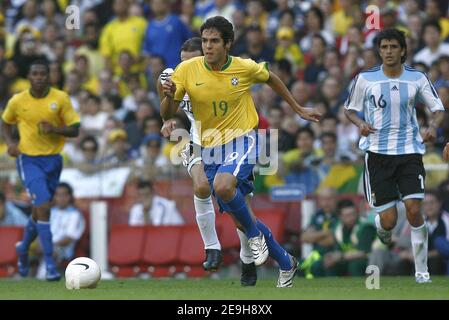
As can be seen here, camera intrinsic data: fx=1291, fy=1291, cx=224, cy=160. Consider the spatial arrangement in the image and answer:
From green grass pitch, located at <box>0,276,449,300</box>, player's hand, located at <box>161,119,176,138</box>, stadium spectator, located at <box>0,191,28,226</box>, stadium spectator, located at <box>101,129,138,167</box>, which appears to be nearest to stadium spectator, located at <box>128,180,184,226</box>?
A: stadium spectator, located at <box>101,129,138,167</box>

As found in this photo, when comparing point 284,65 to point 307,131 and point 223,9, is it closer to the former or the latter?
point 223,9

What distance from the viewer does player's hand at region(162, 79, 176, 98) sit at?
482 inches

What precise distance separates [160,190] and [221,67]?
5713mm

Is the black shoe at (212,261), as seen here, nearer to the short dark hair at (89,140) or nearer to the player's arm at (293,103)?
the player's arm at (293,103)

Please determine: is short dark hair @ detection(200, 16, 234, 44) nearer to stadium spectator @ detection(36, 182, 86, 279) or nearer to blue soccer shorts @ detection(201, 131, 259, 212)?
blue soccer shorts @ detection(201, 131, 259, 212)

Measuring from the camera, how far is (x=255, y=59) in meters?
21.1

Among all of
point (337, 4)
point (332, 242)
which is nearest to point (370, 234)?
point (332, 242)

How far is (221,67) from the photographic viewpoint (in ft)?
41.7

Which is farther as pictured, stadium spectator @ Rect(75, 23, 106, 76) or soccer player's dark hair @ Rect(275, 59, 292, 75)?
stadium spectator @ Rect(75, 23, 106, 76)

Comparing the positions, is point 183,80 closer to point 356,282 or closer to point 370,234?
point 356,282

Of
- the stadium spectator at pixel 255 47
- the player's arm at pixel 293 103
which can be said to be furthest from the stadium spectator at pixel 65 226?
the player's arm at pixel 293 103

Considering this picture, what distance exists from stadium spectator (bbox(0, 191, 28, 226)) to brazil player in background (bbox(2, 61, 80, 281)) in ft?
7.05

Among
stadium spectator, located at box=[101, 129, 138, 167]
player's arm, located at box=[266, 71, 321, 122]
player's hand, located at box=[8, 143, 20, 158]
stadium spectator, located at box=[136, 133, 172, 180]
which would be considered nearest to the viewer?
player's arm, located at box=[266, 71, 321, 122]

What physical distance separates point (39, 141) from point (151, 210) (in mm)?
2538
